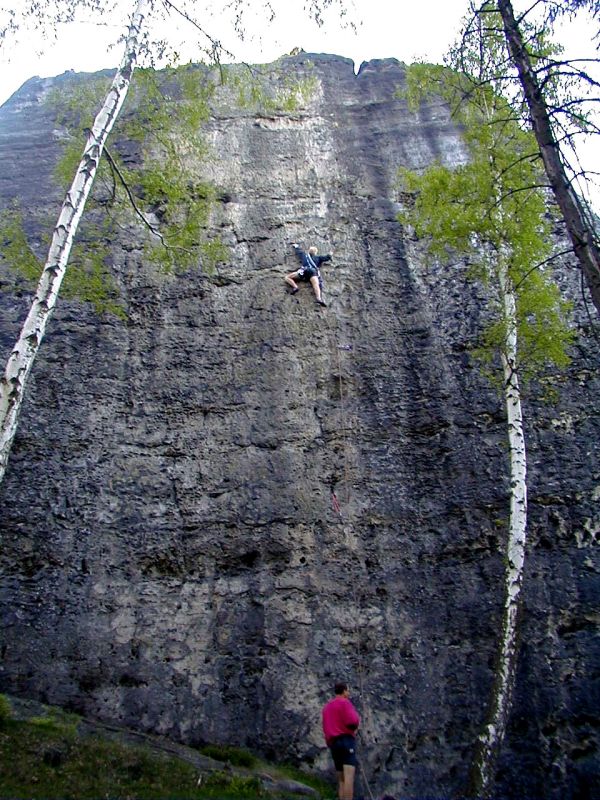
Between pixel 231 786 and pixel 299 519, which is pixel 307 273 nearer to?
pixel 299 519

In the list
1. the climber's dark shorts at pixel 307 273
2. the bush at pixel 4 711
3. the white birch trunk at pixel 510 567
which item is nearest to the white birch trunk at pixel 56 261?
the bush at pixel 4 711

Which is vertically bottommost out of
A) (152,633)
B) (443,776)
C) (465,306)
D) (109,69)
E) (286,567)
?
(443,776)

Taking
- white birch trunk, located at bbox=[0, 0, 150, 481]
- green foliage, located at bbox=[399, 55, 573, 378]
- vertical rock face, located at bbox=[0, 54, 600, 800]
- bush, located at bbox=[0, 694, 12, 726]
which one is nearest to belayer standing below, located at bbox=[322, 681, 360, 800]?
vertical rock face, located at bbox=[0, 54, 600, 800]

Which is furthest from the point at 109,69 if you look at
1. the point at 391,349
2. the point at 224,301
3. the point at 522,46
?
the point at 522,46

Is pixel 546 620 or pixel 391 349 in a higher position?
pixel 391 349

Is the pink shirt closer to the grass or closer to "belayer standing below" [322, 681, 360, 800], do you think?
"belayer standing below" [322, 681, 360, 800]

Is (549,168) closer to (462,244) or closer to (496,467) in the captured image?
(462,244)

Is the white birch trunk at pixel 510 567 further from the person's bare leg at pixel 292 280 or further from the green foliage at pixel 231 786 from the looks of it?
the person's bare leg at pixel 292 280

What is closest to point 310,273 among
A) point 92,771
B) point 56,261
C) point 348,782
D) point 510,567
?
point 56,261
